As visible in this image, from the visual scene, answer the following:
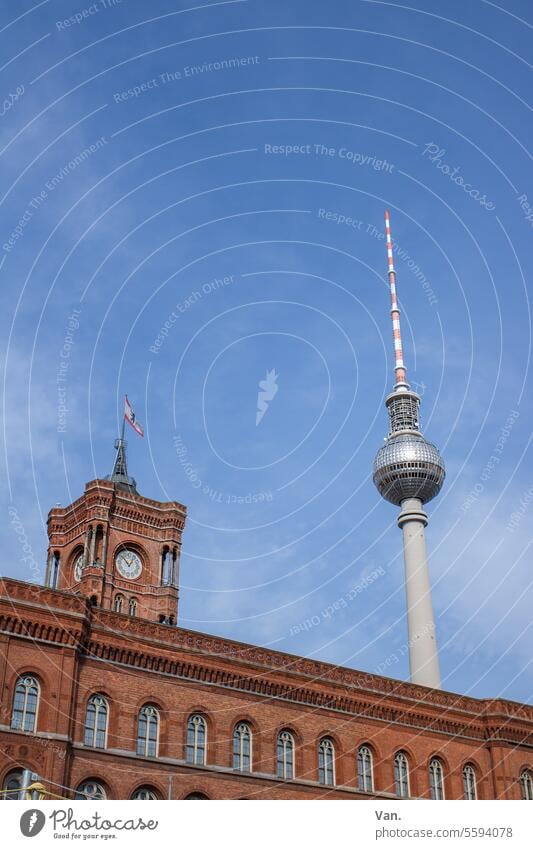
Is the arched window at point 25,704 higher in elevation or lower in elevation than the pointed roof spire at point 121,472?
lower

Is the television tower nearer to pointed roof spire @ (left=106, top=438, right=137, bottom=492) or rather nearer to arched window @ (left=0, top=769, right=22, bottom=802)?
pointed roof spire @ (left=106, top=438, right=137, bottom=492)

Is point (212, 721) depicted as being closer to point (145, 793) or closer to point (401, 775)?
point (145, 793)

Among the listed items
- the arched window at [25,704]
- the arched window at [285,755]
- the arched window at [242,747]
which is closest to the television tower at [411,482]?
the arched window at [285,755]

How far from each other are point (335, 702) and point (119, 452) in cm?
4437

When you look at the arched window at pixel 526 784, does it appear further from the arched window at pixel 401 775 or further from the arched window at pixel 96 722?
the arched window at pixel 96 722

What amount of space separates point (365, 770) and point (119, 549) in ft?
111

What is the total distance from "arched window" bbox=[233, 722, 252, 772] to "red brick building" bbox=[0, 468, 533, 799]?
79mm

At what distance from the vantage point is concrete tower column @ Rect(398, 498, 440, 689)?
279 ft

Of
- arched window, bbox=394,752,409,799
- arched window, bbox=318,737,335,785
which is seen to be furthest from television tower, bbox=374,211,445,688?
arched window, bbox=318,737,335,785

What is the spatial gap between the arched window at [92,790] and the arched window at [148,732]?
2.32m

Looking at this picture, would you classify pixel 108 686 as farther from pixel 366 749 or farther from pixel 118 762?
pixel 366 749

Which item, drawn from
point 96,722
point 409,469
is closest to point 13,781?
point 96,722

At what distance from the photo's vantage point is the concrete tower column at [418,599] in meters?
85.1
